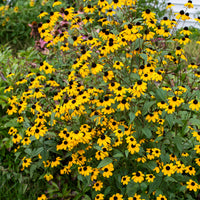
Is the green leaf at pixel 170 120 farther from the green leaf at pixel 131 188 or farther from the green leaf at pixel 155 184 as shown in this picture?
the green leaf at pixel 131 188

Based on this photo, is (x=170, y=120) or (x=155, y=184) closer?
(x=170, y=120)

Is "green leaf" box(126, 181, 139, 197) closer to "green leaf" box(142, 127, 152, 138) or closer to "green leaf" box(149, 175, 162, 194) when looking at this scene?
"green leaf" box(149, 175, 162, 194)

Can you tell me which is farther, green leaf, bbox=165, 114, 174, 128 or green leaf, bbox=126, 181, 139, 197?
green leaf, bbox=126, 181, 139, 197

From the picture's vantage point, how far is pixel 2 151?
3197mm

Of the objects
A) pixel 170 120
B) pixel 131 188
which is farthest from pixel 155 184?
pixel 170 120

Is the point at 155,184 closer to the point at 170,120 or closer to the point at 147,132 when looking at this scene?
the point at 147,132

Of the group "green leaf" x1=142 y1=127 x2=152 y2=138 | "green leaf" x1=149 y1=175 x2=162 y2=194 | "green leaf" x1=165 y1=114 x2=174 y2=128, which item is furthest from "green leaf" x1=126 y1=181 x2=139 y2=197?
"green leaf" x1=165 y1=114 x2=174 y2=128

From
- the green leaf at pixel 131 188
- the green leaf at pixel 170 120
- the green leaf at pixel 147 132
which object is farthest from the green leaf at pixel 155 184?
the green leaf at pixel 170 120

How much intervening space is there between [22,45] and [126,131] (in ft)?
16.1

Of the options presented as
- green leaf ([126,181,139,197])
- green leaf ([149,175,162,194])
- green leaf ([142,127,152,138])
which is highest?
green leaf ([142,127,152,138])

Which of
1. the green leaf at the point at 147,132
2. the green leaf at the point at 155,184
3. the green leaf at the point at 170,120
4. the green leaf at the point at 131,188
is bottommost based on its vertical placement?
the green leaf at the point at 131,188

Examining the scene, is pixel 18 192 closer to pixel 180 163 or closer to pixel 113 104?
pixel 113 104

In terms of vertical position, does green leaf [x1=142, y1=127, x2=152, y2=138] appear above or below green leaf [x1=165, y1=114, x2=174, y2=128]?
below

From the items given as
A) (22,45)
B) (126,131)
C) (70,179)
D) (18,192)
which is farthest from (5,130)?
(22,45)
